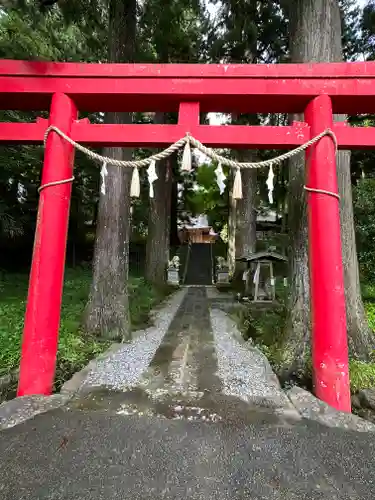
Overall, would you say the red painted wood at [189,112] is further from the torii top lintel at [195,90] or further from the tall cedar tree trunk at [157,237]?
the tall cedar tree trunk at [157,237]

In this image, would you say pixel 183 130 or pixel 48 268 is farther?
pixel 183 130

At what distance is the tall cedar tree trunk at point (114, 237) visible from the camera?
188 inches

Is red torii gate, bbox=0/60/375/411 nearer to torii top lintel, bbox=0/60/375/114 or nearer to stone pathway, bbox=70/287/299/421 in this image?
torii top lintel, bbox=0/60/375/114

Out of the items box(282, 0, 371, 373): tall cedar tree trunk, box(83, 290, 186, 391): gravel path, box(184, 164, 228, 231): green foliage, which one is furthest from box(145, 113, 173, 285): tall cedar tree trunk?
box(184, 164, 228, 231): green foliage

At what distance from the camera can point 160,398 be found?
2.66m

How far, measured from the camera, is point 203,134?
2779 mm

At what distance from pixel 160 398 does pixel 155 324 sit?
11.4ft

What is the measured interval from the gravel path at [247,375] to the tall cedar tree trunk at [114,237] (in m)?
1.72

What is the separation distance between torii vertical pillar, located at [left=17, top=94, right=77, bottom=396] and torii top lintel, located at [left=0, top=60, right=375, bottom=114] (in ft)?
0.83

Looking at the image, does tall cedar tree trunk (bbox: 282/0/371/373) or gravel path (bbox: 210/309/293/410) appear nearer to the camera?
gravel path (bbox: 210/309/293/410)

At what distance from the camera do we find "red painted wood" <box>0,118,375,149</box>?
2.75 m

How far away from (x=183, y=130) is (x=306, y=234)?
2.06 meters

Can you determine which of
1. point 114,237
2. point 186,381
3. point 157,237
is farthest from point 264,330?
point 157,237

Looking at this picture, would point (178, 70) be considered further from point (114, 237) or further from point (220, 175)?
point (114, 237)
